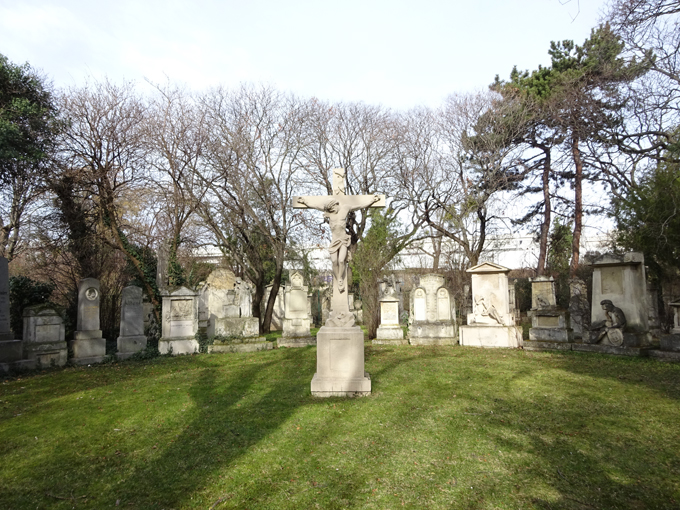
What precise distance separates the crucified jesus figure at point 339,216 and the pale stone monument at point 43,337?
807cm

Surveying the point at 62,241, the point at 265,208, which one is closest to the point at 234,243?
the point at 265,208

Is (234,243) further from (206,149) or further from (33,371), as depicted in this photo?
(33,371)

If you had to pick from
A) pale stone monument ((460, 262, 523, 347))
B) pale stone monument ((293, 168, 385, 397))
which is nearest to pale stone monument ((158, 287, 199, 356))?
pale stone monument ((293, 168, 385, 397))

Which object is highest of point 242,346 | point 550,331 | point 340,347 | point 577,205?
point 577,205

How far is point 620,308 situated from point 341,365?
8486 millimetres

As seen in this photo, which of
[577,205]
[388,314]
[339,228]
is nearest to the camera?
[339,228]

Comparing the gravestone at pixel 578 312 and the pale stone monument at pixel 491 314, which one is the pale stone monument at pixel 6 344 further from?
the gravestone at pixel 578 312

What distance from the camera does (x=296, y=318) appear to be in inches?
572

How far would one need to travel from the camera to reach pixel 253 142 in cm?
1697

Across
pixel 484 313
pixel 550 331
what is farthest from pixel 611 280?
pixel 484 313

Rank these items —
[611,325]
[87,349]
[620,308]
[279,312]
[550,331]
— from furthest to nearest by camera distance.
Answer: [279,312], [550,331], [87,349], [620,308], [611,325]

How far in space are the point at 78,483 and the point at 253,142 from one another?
14962mm

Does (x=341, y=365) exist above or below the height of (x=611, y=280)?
below

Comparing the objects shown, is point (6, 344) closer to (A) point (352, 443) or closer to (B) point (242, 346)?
(B) point (242, 346)
